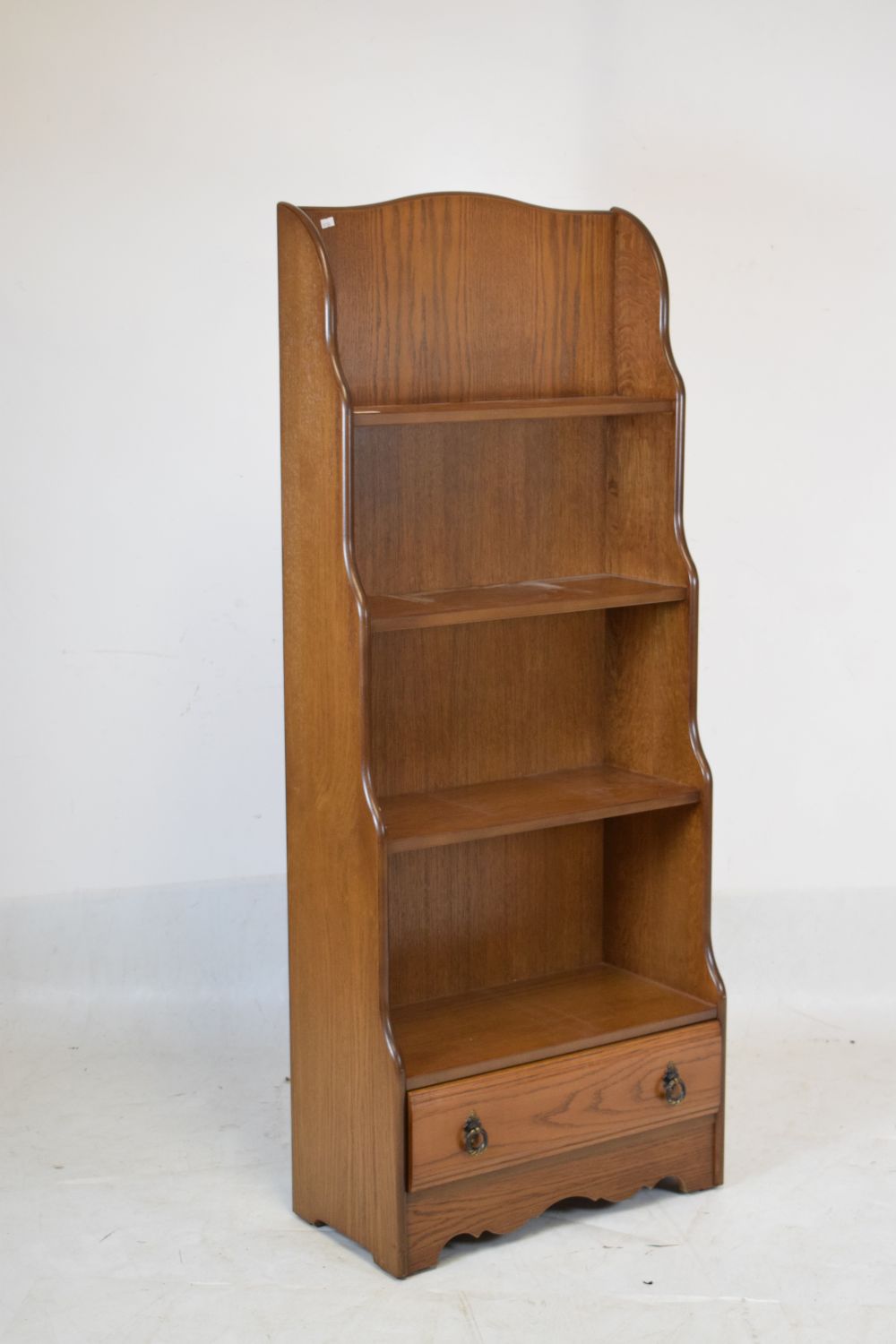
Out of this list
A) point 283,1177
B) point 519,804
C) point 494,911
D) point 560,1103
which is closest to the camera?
point 560,1103

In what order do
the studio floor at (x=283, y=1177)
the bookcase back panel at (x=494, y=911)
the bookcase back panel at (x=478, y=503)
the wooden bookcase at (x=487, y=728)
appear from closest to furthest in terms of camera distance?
the studio floor at (x=283, y=1177), the wooden bookcase at (x=487, y=728), the bookcase back panel at (x=478, y=503), the bookcase back panel at (x=494, y=911)

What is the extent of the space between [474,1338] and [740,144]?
3.03 m

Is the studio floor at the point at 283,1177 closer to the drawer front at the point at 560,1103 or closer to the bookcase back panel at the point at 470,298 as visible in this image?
the drawer front at the point at 560,1103

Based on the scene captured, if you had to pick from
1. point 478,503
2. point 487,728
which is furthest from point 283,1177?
point 478,503

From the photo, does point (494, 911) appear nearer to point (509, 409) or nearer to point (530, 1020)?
point (530, 1020)

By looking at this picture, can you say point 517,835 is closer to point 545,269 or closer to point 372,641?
point 372,641

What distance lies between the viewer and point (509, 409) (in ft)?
10.9

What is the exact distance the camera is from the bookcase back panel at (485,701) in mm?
3551

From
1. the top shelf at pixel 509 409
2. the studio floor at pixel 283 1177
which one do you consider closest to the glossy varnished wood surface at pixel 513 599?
A: the top shelf at pixel 509 409

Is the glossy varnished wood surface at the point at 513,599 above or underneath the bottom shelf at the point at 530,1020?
above

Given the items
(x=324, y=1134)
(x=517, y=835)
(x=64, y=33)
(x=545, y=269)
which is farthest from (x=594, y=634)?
(x=64, y=33)

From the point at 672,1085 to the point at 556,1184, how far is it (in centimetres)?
31

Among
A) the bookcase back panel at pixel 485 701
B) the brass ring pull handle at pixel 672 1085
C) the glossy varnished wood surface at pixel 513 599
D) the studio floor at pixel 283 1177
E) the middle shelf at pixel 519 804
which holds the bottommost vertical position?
the studio floor at pixel 283 1177

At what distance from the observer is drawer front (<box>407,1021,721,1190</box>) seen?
321cm
